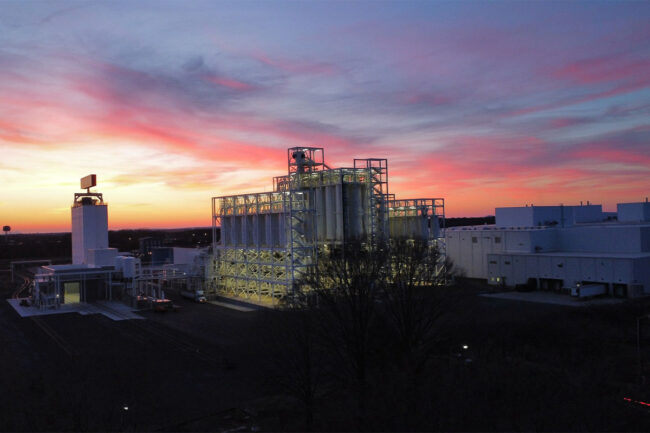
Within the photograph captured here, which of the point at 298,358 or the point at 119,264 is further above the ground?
the point at 119,264

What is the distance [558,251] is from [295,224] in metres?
27.2

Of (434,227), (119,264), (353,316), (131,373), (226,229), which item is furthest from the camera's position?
(434,227)

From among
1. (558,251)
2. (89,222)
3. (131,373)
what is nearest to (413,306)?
(131,373)

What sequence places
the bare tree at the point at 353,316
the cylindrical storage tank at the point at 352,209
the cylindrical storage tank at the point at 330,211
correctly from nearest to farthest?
1. the bare tree at the point at 353,316
2. the cylindrical storage tank at the point at 352,209
3. the cylindrical storage tank at the point at 330,211

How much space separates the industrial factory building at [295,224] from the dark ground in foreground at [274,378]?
8728mm

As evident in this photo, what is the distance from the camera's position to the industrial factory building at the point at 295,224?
42.7 meters

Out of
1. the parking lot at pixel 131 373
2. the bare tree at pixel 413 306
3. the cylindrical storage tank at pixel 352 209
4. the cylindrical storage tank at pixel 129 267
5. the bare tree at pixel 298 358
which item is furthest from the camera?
the cylindrical storage tank at pixel 129 267

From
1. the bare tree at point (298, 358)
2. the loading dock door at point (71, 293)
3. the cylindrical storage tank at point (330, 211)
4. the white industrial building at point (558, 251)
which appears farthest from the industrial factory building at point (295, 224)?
the bare tree at point (298, 358)

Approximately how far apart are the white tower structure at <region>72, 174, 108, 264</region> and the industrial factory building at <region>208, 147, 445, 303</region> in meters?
13.3

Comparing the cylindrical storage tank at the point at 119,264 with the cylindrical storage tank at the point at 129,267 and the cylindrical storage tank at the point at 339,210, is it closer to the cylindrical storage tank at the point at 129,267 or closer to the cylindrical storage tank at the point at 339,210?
the cylindrical storage tank at the point at 129,267

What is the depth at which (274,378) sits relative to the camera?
18.6 m

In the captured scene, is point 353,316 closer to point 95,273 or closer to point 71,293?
point 95,273

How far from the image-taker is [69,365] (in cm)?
2455

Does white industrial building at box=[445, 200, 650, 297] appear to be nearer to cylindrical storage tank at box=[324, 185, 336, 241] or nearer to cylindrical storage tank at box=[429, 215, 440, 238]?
cylindrical storage tank at box=[429, 215, 440, 238]
